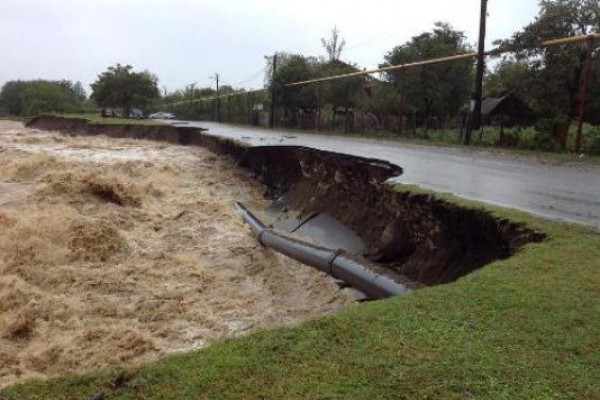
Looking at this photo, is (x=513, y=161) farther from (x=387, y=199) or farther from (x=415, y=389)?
(x=415, y=389)

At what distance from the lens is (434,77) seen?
29.2 metres

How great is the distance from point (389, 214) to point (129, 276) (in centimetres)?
478

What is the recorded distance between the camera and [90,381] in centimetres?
309

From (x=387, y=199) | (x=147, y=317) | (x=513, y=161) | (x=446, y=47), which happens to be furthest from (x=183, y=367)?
(x=446, y=47)

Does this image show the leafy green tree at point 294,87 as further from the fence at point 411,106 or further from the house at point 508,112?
the house at point 508,112

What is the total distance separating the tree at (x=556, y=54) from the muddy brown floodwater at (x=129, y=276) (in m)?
9.75

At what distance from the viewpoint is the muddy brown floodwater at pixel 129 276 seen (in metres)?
7.21

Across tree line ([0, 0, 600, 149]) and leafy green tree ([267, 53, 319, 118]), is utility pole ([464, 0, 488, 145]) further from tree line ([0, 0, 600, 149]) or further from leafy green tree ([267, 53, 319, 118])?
leafy green tree ([267, 53, 319, 118])

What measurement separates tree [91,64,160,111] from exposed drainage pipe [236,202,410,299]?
56.6 m

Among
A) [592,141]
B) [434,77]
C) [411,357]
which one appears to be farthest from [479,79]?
[411,357]

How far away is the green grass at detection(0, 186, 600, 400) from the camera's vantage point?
116 inches

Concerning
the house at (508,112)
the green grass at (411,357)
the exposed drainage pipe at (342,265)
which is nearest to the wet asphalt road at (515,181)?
the exposed drainage pipe at (342,265)

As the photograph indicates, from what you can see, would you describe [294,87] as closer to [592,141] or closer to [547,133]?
[547,133]

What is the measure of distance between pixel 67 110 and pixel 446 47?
58.6m
